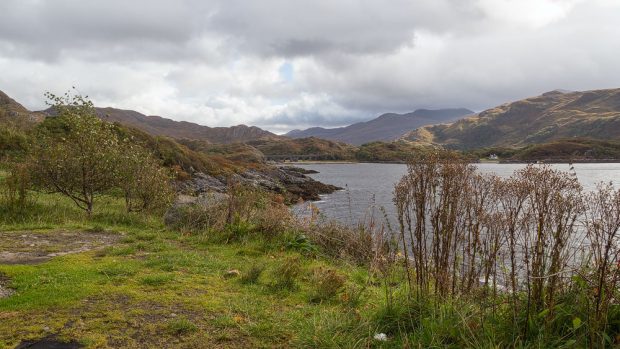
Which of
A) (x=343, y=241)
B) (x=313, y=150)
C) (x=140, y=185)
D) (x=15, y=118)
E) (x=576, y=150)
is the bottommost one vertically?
(x=343, y=241)

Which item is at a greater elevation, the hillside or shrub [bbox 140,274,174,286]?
the hillside

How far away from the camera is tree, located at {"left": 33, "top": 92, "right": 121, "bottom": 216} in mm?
15430

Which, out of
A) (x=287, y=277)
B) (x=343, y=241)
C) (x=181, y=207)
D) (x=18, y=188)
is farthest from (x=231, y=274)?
(x=18, y=188)

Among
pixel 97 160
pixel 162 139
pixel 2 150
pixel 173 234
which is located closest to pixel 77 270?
pixel 173 234

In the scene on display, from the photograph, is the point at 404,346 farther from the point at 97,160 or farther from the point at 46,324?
the point at 97,160

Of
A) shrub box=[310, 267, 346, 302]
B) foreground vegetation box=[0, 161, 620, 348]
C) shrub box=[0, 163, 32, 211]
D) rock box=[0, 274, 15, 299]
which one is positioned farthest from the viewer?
shrub box=[0, 163, 32, 211]

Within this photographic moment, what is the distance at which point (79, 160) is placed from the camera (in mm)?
15500

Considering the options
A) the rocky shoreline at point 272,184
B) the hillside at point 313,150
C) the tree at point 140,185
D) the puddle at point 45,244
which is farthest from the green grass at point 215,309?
the hillside at point 313,150

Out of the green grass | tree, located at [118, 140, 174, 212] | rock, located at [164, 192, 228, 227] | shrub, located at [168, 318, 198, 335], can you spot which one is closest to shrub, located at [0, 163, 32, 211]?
tree, located at [118, 140, 174, 212]

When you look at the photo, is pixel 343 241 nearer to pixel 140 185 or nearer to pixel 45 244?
pixel 45 244

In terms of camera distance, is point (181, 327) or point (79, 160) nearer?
point (181, 327)

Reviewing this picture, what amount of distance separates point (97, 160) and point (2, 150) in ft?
66.9

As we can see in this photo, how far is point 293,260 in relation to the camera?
27.1 ft

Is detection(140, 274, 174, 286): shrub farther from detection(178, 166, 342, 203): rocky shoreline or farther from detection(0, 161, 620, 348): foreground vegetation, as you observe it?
detection(178, 166, 342, 203): rocky shoreline
